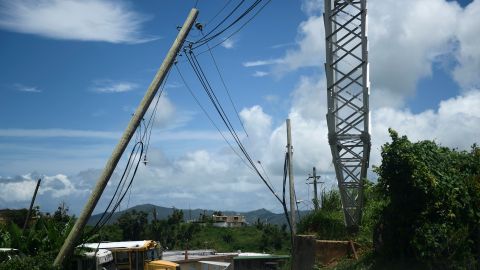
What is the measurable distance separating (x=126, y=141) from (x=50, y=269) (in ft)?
12.4

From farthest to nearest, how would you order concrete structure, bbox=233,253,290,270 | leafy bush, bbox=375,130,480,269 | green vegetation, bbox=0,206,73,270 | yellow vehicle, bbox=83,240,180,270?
concrete structure, bbox=233,253,290,270 → yellow vehicle, bbox=83,240,180,270 → green vegetation, bbox=0,206,73,270 → leafy bush, bbox=375,130,480,269

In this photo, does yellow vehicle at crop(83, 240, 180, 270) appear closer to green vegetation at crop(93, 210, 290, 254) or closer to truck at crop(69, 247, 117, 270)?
truck at crop(69, 247, 117, 270)

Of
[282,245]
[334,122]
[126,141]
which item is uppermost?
[334,122]

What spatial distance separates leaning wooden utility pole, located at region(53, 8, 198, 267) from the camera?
1456 cm

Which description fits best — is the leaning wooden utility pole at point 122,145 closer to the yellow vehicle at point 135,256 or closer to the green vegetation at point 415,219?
the green vegetation at point 415,219

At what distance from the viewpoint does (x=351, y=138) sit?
72.2 feet

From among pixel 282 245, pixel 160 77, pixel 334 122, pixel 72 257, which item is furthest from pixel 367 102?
pixel 282 245

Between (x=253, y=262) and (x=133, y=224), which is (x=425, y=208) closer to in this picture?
(x=253, y=262)

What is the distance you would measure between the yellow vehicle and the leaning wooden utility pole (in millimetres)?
4287

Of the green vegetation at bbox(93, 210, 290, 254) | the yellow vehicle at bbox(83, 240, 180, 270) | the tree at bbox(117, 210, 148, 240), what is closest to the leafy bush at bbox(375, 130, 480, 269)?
the yellow vehicle at bbox(83, 240, 180, 270)

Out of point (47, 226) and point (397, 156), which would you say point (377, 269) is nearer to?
point (397, 156)

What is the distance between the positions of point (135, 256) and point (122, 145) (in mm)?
5819

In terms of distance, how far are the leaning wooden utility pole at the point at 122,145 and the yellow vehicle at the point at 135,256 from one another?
4287mm

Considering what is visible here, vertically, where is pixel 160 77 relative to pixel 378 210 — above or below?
above
